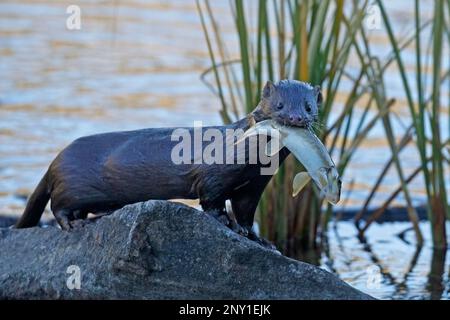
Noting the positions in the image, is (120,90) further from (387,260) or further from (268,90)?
(268,90)

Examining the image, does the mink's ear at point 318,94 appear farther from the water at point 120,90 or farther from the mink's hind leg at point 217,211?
the water at point 120,90

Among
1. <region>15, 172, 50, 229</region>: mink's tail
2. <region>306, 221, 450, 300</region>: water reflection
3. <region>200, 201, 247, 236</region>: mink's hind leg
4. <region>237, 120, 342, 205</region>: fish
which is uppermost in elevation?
<region>237, 120, 342, 205</region>: fish

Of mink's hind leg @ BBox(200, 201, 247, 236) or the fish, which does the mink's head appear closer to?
the fish

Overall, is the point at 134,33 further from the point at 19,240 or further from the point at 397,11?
the point at 19,240

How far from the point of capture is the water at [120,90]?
8102mm

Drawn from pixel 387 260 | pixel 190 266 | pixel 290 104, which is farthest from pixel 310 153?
pixel 387 260

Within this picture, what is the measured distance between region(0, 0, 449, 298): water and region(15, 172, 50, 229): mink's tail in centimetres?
189

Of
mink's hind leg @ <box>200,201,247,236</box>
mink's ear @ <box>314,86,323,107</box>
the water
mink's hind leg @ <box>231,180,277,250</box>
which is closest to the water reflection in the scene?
the water

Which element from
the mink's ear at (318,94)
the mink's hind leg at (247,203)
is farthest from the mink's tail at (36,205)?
the mink's ear at (318,94)

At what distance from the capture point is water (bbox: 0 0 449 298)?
810 centimetres

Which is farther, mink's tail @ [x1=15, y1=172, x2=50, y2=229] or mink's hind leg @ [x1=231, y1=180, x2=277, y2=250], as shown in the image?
mink's tail @ [x1=15, y1=172, x2=50, y2=229]

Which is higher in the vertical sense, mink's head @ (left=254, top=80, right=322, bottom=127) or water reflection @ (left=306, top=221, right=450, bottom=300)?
mink's head @ (left=254, top=80, right=322, bottom=127)

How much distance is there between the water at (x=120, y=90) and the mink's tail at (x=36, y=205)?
1891 millimetres

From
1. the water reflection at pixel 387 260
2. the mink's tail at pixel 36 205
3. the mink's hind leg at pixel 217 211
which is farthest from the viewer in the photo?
the water reflection at pixel 387 260
